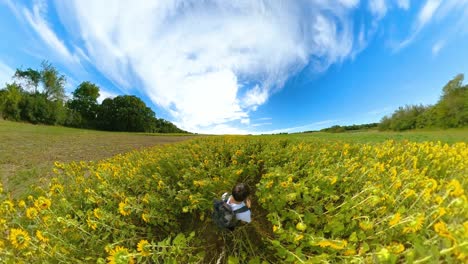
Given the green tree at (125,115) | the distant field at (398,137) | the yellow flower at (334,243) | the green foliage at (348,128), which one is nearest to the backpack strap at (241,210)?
the yellow flower at (334,243)

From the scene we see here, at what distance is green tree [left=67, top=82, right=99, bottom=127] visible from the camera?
59.4 m

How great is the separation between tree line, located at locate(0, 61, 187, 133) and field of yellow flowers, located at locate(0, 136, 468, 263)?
188ft

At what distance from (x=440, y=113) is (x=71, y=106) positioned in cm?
10359

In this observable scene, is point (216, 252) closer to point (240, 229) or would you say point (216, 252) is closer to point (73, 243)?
point (240, 229)

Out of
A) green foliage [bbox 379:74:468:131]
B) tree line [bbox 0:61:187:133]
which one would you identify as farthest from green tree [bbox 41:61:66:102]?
green foliage [bbox 379:74:468:131]

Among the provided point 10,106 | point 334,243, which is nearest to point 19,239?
point 334,243

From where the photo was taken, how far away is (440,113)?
50.1 m

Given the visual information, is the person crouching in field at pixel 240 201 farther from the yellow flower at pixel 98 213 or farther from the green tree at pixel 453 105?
the green tree at pixel 453 105

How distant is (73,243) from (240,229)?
6.72ft

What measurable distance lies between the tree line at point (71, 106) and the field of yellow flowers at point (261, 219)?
188 feet

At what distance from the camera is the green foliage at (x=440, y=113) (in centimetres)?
4709

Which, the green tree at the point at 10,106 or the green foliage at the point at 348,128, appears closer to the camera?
the green tree at the point at 10,106

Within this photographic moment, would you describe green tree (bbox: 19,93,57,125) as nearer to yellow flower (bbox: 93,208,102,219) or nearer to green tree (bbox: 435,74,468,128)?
yellow flower (bbox: 93,208,102,219)

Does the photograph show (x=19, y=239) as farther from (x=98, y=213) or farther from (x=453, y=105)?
(x=453, y=105)
